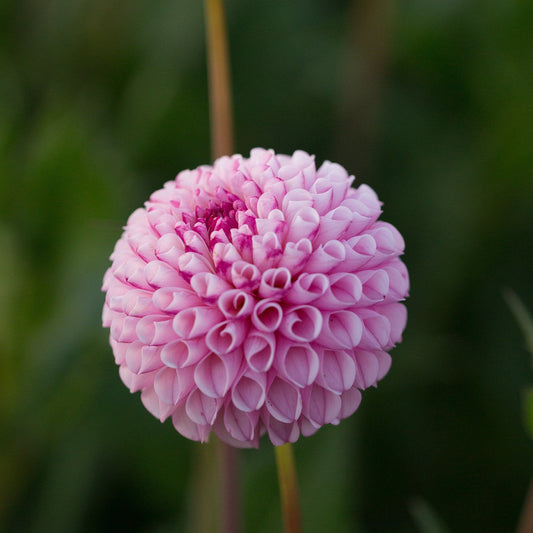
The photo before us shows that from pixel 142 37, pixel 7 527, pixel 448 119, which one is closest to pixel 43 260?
pixel 7 527

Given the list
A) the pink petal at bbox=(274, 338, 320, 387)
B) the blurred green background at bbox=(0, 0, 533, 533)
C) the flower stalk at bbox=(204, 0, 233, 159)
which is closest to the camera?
the pink petal at bbox=(274, 338, 320, 387)

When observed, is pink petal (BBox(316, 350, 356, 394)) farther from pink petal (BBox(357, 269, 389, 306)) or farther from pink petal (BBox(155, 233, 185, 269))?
pink petal (BBox(155, 233, 185, 269))

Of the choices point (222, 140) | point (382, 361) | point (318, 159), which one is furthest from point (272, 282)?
point (318, 159)

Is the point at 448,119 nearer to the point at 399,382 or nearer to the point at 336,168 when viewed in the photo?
the point at 399,382

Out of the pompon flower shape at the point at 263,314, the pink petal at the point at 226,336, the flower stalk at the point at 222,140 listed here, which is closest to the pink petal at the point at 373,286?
the pompon flower shape at the point at 263,314

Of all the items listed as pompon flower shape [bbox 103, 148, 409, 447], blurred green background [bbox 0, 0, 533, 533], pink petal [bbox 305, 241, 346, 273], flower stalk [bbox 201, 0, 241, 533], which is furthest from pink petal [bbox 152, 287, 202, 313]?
blurred green background [bbox 0, 0, 533, 533]
